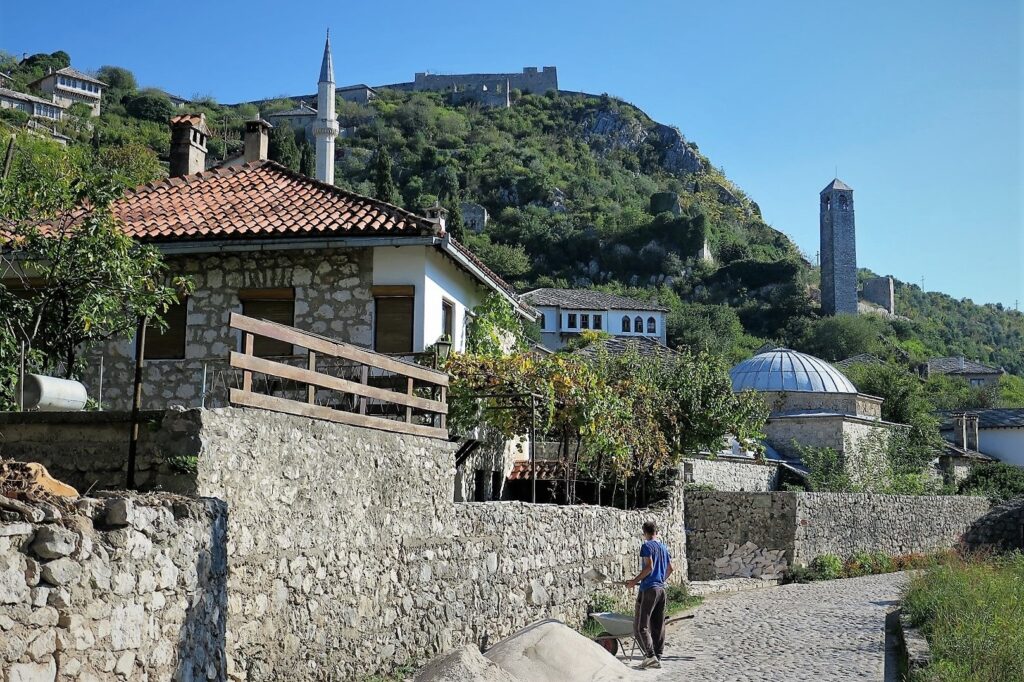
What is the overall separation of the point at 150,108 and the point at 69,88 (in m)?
9.75

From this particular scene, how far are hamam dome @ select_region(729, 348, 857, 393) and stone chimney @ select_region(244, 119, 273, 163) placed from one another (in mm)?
31434

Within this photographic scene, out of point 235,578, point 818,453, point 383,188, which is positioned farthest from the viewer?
point 383,188

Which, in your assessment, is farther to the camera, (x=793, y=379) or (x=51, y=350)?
(x=793, y=379)

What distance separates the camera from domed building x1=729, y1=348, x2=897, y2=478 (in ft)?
140

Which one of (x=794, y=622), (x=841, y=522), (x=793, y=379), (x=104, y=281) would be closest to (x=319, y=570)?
(x=104, y=281)

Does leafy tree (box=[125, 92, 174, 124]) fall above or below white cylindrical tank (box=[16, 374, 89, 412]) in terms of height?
above

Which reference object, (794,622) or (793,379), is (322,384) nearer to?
(794,622)

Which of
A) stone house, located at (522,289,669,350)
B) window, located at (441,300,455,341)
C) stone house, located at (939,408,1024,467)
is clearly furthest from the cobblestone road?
stone house, located at (522,289,669,350)

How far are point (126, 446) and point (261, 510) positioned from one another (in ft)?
3.85

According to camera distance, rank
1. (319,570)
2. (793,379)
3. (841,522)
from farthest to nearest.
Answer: (793,379) → (841,522) → (319,570)

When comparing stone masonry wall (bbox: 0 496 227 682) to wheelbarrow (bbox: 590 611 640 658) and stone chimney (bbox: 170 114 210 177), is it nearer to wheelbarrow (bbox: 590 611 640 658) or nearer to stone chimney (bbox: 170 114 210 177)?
wheelbarrow (bbox: 590 611 640 658)

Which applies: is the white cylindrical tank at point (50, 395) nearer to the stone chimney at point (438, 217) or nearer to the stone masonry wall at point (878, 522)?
the stone chimney at point (438, 217)

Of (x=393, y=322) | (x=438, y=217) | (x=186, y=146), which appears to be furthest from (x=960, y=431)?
(x=186, y=146)

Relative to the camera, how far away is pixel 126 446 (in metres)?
7.99
